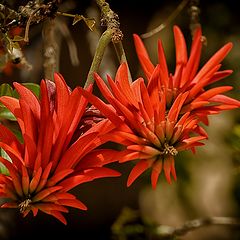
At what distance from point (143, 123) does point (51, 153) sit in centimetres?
9

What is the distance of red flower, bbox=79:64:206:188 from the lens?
67 centimetres

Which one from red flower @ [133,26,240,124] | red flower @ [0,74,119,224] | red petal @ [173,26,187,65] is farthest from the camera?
red petal @ [173,26,187,65]

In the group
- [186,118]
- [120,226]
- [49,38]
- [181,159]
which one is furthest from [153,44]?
[186,118]

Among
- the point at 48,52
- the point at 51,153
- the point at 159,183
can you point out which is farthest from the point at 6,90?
the point at 159,183

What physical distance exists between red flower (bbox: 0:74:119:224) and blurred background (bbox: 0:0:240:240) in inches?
37.1

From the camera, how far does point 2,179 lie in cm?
68

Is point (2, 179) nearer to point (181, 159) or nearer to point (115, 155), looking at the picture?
point (115, 155)

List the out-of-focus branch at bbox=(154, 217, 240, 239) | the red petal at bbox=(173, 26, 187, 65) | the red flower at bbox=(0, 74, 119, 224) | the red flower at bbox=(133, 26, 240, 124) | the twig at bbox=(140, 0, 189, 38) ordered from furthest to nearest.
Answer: the out-of-focus branch at bbox=(154, 217, 240, 239)
the twig at bbox=(140, 0, 189, 38)
the red petal at bbox=(173, 26, 187, 65)
the red flower at bbox=(133, 26, 240, 124)
the red flower at bbox=(0, 74, 119, 224)

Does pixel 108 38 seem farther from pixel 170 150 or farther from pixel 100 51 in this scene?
pixel 170 150

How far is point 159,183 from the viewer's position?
75.0 inches

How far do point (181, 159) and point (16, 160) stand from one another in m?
1.21

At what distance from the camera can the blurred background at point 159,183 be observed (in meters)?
1.67

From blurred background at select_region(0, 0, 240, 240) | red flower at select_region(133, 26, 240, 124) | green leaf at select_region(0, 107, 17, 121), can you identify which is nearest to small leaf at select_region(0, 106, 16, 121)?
green leaf at select_region(0, 107, 17, 121)

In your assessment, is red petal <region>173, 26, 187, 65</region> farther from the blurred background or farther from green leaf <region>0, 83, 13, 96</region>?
the blurred background
